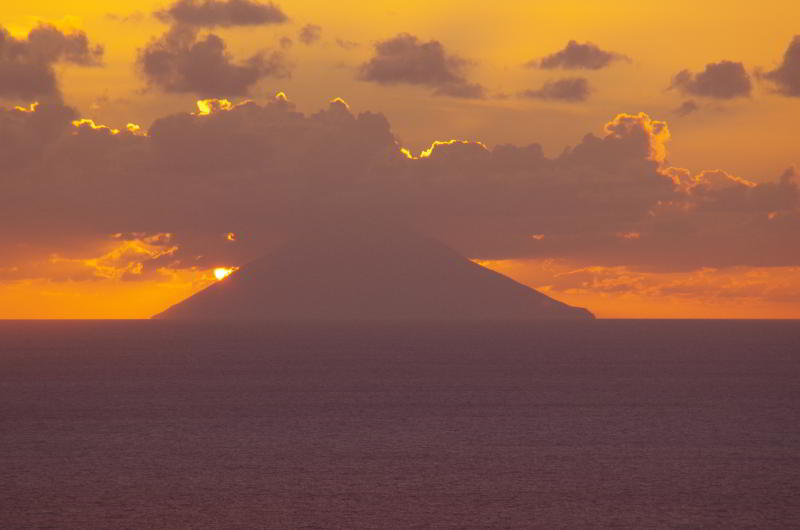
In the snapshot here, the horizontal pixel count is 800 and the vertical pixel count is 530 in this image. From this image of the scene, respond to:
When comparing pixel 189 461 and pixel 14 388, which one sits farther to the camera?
pixel 14 388

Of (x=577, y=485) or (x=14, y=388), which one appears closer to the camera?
(x=577, y=485)

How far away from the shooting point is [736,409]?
115 meters

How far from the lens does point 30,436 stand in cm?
9138

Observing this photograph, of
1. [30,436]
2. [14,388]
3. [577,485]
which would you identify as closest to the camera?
[577,485]

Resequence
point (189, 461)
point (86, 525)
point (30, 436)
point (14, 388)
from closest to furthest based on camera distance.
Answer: point (86, 525) → point (189, 461) → point (30, 436) → point (14, 388)

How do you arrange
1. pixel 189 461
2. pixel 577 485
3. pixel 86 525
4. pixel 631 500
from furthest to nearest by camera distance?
pixel 189 461
pixel 577 485
pixel 631 500
pixel 86 525

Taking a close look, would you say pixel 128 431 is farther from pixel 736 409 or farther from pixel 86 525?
pixel 736 409

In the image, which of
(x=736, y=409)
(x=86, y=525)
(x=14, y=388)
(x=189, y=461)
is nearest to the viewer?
(x=86, y=525)

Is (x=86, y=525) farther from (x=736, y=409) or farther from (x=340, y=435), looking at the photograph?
(x=736, y=409)

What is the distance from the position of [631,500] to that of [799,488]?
11562 mm

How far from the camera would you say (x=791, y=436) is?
91.8 metres

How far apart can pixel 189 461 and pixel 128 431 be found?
64.9 ft

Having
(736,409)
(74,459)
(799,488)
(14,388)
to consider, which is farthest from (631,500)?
(14,388)

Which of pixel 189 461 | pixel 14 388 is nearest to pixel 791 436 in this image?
pixel 189 461
